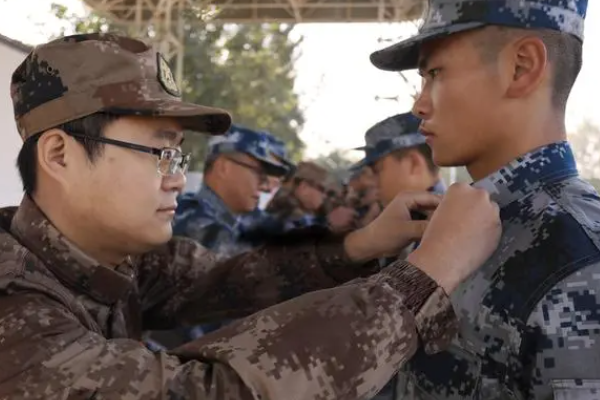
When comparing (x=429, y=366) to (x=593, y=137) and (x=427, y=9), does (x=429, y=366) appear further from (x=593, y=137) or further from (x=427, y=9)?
(x=593, y=137)

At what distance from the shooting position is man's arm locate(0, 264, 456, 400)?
1.01m

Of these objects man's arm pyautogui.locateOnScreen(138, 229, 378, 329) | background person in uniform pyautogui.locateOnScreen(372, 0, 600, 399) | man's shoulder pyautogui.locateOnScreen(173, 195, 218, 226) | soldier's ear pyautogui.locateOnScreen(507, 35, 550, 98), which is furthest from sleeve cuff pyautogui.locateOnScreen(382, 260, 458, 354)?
man's shoulder pyautogui.locateOnScreen(173, 195, 218, 226)

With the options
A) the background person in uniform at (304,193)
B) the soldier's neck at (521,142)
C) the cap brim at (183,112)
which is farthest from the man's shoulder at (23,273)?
the background person in uniform at (304,193)

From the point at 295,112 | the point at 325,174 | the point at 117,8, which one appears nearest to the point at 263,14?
the point at 117,8

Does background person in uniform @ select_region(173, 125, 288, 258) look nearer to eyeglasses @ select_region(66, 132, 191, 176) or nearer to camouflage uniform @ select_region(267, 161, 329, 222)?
camouflage uniform @ select_region(267, 161, 329, 222)

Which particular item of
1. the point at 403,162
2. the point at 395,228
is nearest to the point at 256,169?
the point at 403,162

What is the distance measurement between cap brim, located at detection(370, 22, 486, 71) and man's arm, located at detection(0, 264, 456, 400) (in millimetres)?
499

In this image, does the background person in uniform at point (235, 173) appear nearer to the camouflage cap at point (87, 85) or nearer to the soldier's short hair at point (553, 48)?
the camouflage cap at point (87, 85)

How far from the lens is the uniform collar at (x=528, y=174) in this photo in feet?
4.35

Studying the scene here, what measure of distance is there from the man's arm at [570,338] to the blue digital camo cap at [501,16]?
1.53 ft

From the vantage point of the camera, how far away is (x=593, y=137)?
6230 millimetres

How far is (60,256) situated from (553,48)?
1.00 meters

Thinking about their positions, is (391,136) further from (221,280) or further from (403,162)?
(221,280)

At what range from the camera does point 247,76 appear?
17.4m
